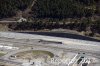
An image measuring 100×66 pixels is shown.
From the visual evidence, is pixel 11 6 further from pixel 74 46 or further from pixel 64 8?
pixel 74 46

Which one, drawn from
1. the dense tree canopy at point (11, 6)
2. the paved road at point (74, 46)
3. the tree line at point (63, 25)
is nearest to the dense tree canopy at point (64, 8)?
the tree line at point (63, 25)

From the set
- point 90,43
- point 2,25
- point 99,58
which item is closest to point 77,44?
point 90,43

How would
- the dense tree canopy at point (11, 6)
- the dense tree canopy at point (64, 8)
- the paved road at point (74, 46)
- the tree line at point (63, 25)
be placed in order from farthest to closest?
the dense tree canopy at point (11, 6), the dense tree canopy at point (64, 8), the tree line at point (63, 25), the paved road at point (74, 46)

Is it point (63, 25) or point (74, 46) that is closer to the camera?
point (74, 46)

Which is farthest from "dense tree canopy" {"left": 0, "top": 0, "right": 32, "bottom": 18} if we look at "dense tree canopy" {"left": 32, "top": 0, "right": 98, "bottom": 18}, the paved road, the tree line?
the paved road

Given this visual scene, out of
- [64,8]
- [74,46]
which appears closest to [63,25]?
[64,8]

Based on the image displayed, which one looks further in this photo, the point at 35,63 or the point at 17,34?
the point at 17,34

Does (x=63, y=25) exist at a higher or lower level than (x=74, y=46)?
higher

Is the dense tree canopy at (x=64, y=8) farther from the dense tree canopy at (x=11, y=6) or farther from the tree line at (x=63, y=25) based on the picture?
the dense tree canopy at (x=11, y=6)

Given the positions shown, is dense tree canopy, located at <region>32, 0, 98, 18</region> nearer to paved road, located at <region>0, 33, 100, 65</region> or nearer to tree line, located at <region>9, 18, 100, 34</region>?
tree line, located at <region>9, 18, 100, 34</region>

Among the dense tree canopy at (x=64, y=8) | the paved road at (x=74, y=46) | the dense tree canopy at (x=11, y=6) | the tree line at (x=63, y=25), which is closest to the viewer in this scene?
the paved road at (x=74, y=46)

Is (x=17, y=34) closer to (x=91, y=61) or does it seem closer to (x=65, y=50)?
(x=65, y=50)
